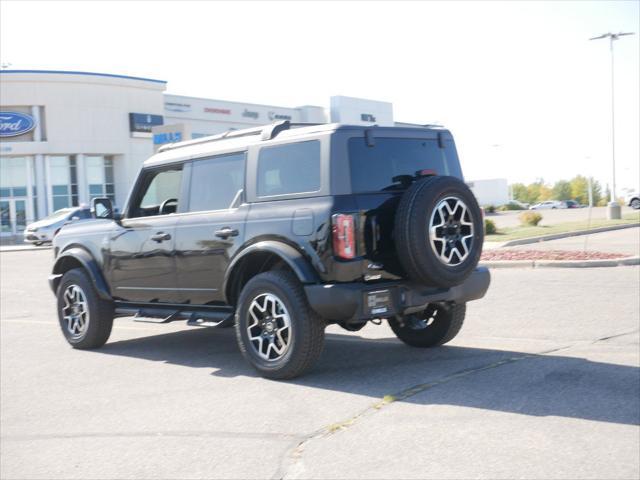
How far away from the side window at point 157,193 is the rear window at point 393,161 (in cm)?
220

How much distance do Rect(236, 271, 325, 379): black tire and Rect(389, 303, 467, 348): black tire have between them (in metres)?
1.14

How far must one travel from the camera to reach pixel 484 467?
4113mm

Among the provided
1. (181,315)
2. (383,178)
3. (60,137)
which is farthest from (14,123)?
(383,178)

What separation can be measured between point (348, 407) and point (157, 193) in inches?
143

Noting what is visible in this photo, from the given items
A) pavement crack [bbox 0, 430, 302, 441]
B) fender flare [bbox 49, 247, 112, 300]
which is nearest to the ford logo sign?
fender flare [bbox 49, 247, 112, 300]

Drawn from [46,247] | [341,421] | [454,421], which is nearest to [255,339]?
[341,421]

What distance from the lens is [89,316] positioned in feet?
26.9

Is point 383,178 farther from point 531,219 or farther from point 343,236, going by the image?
point 531,219

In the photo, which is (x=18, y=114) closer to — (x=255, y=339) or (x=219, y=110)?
(x=219, y=110)

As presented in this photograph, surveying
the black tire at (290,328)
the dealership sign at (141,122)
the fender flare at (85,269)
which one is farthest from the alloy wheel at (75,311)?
the dealership sign at (141,122)

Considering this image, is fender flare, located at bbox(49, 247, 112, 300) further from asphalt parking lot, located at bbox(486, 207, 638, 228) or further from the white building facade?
the white building facade

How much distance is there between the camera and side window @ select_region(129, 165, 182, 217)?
7691 mm

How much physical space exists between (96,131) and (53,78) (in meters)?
4.24

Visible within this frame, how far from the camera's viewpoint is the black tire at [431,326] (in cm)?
714
